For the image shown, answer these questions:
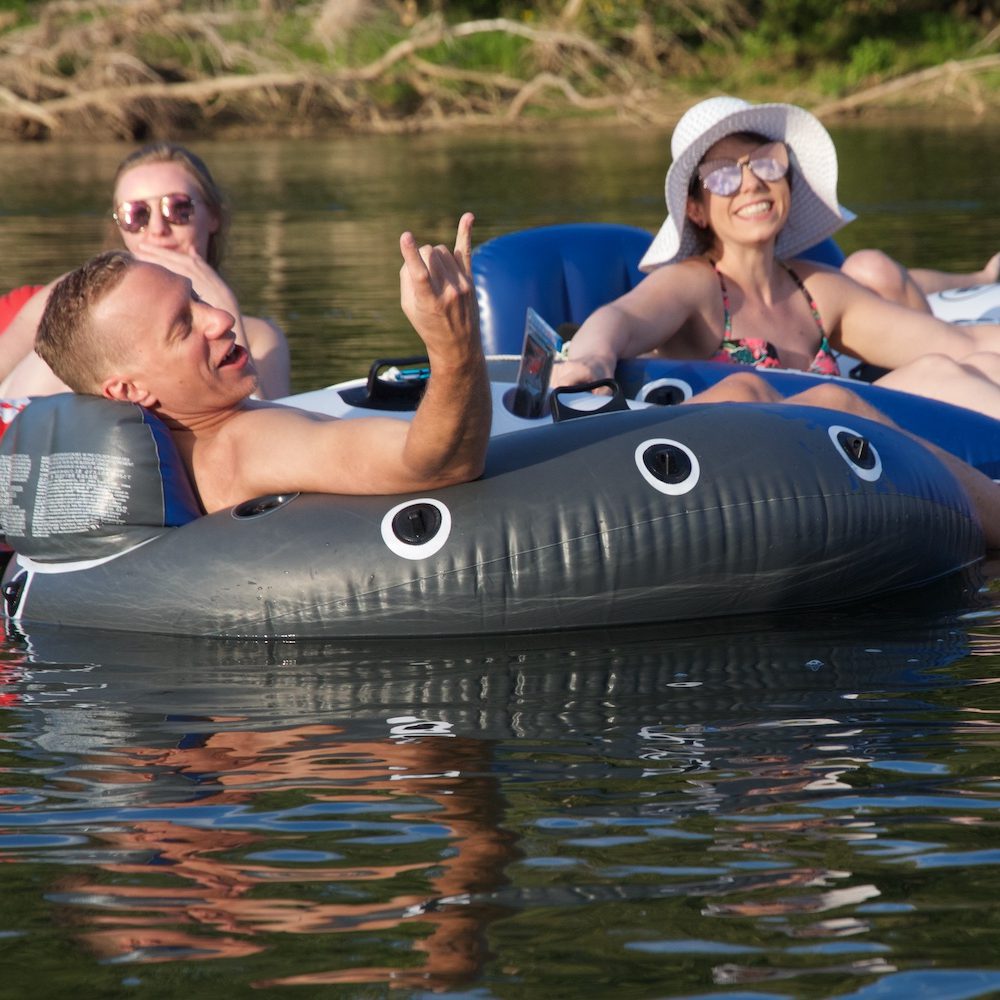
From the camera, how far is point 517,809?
2.88 m

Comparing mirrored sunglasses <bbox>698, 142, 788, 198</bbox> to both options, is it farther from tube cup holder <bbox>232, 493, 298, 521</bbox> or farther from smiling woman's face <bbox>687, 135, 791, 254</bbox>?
tube cup holder <bbox>232, 493, 298, 521</bbox>

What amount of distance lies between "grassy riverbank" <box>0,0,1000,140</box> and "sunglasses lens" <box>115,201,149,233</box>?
1649cm

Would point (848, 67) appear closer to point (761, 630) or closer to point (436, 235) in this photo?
point (436, 235)

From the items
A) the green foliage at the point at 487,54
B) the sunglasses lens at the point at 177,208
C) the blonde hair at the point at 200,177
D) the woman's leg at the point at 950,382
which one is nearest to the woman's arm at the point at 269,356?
the blonde hair at the point at 200,177

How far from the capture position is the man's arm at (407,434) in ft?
9.99

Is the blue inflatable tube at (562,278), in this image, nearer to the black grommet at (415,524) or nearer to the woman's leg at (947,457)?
Result: the woman's leg at (947,457)

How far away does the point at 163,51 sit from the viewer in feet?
72.5

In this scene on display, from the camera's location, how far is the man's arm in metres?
3.04

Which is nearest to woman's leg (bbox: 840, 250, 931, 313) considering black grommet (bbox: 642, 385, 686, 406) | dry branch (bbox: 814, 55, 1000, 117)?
black grommet (bbox: 642, 385, 686, 406)

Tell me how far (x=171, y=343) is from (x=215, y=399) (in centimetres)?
17

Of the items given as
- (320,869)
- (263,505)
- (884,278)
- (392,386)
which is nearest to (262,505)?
(263,505)

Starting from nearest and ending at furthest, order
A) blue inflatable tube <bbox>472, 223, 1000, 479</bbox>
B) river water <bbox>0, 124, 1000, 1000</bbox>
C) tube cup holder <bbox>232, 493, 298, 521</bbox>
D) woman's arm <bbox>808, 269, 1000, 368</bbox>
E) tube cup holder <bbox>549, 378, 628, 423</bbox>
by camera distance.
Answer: river water <bbox>0, 124, 1000, 1000</bbox> < tube cup holder <bbox>232, 493, 298, 521</bbox> < tube cup holder <bbox>549, 378, 628, 423</bbox> < woman's arm <bbox>808, 269, 1000, 368</bbox> < blue inflatable tube <bbox>472, 223, 1000, 479</bbox>

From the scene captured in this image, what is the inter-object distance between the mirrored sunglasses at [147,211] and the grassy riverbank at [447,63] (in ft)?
54.1

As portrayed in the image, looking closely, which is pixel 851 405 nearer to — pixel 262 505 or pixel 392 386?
pixel 392 386
